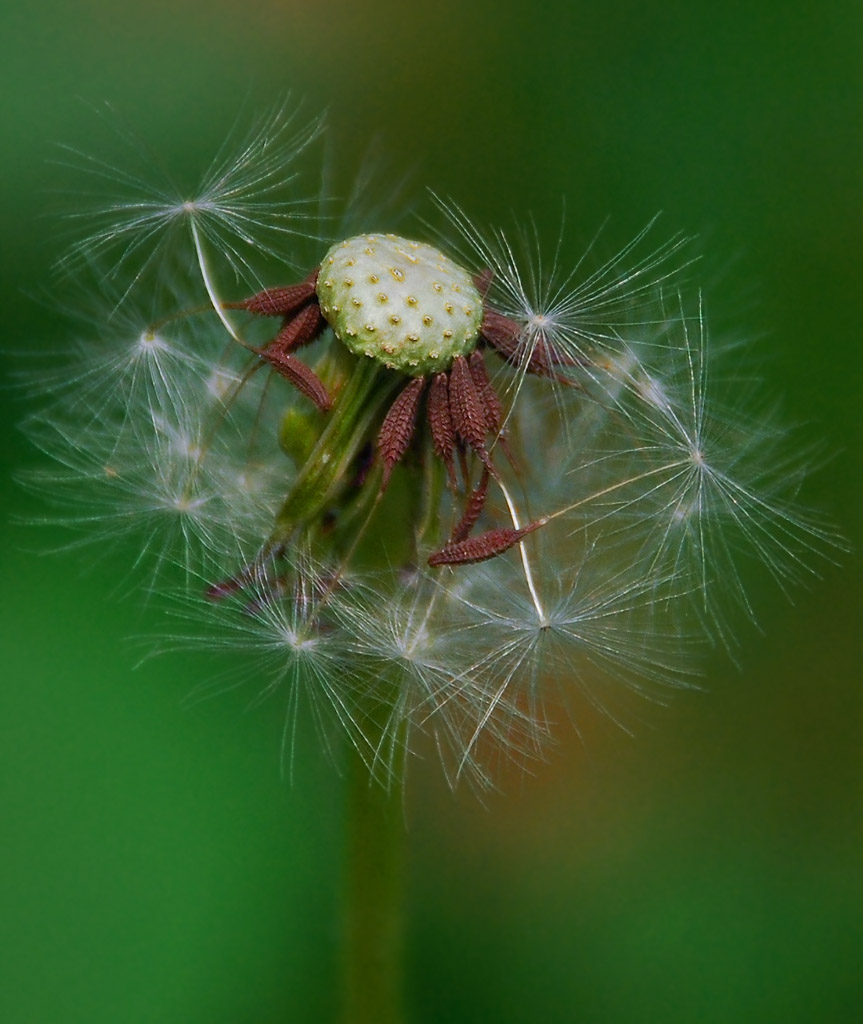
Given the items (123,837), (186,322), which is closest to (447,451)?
(186,322)

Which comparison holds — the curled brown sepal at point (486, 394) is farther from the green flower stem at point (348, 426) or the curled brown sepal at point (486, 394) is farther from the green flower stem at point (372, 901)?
the green flower stem at point (372, 901)

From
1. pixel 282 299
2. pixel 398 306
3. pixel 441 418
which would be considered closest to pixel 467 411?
pixel 441 418

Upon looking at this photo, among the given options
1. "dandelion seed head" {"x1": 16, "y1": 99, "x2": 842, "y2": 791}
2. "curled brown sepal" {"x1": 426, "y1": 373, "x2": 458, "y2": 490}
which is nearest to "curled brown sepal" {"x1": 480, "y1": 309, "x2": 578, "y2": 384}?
"dandelion seed head" {"x1": 16, "y1": 99, "x2": 842, "y2": 791}

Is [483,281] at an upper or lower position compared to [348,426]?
upper

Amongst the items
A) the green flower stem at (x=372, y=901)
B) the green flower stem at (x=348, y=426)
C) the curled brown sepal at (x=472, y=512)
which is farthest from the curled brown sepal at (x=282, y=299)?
the green flower stem at (x=372, y=901)

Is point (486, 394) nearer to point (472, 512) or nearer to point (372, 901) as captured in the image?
point (472, 512)

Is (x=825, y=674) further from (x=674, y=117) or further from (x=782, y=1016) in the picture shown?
(x=674, y=117)
